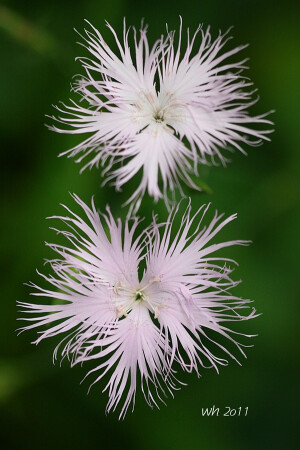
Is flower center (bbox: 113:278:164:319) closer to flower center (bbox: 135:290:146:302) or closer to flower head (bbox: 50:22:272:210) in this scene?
flower center (bbox: 135:290:146:302)

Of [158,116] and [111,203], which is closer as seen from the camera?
[158,116]

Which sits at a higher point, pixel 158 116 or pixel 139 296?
pixel 158 116

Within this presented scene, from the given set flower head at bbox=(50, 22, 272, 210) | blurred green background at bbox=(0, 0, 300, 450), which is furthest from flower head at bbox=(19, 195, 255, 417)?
blurred green background at bbox=(0, 0, 300, 450)

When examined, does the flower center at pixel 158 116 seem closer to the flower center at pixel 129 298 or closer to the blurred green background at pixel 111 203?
the flower center at pixel 129 298

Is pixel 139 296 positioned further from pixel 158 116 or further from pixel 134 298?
pixel 158 116

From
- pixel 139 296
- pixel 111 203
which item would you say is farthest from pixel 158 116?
pixel 111 203

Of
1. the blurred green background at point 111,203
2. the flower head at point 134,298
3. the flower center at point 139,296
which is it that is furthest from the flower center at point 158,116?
the blurred green background at point 111,203

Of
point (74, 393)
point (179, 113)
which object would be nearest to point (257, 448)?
point (74, 393)

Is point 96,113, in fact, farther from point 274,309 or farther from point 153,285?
point 274,309
